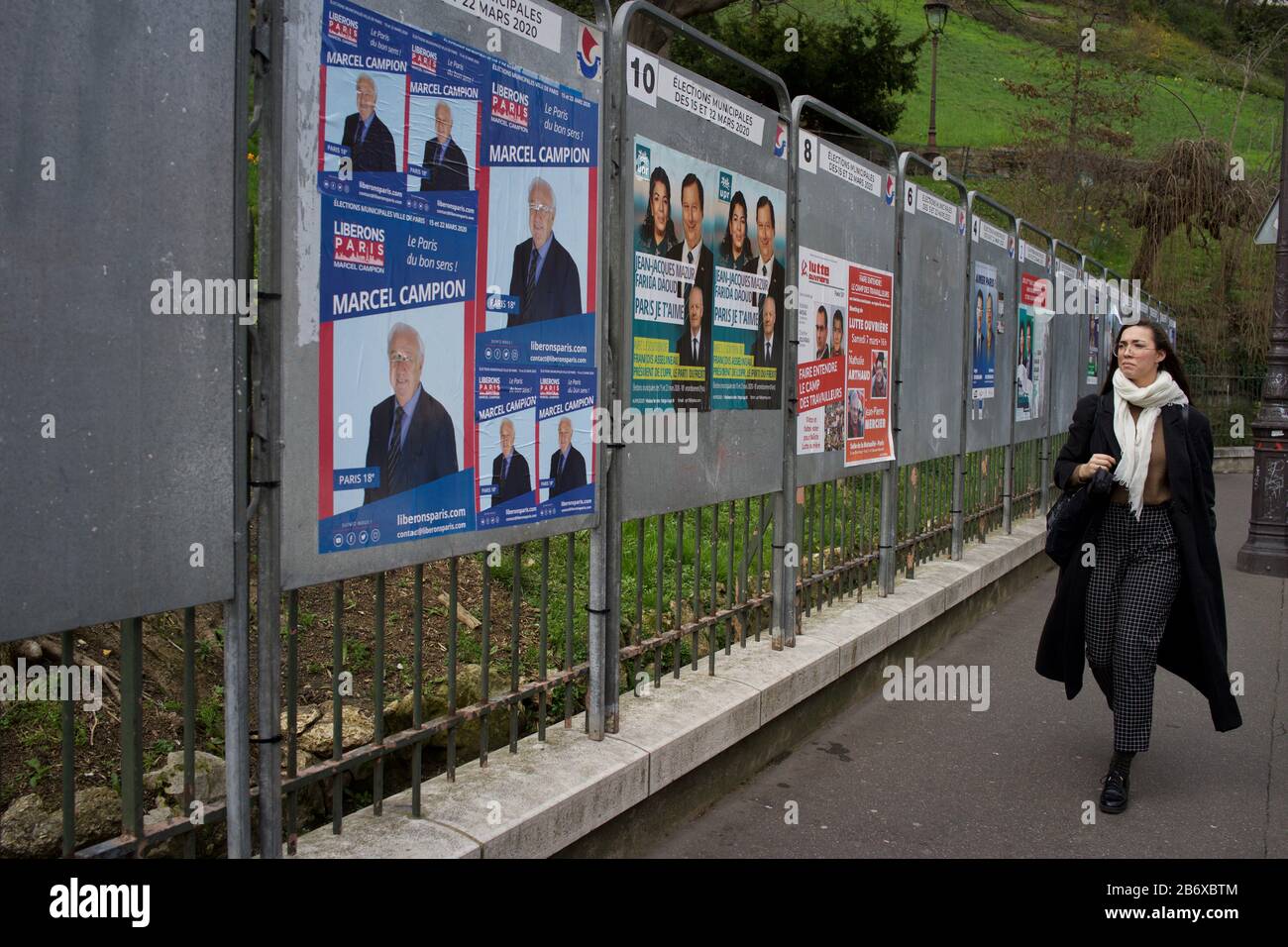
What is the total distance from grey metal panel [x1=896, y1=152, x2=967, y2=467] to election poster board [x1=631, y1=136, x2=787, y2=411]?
82.0 inches

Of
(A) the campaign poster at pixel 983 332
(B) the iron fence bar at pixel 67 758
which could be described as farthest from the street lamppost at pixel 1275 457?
(B) the iron fence bar at pixel 67 758

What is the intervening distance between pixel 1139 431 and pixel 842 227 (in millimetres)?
1991

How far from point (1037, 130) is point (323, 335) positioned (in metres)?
29.9

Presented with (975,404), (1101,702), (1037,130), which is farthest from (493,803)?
(1037,130)

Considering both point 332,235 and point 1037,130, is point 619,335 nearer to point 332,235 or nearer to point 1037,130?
point 332,235

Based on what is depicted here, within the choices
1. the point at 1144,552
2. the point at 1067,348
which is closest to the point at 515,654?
the point at 1144,552

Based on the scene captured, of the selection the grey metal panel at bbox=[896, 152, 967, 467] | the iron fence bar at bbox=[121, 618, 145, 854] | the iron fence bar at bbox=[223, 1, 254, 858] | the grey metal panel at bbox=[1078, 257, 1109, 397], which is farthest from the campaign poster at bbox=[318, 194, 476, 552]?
the grey metal panel at bbox=[1078, 257, 1109, 397]

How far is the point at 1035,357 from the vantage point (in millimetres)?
11641

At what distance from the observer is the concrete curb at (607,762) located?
3.31 m

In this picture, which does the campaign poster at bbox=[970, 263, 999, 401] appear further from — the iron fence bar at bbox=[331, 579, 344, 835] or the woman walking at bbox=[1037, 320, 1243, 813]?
the iron fence bar at bbox=[331, 579, 344, 835]

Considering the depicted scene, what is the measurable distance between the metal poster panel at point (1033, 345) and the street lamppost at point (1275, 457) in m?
2.07

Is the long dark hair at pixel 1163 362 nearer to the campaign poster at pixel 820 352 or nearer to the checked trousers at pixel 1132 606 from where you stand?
the checked trousers at pixel 1132 606
